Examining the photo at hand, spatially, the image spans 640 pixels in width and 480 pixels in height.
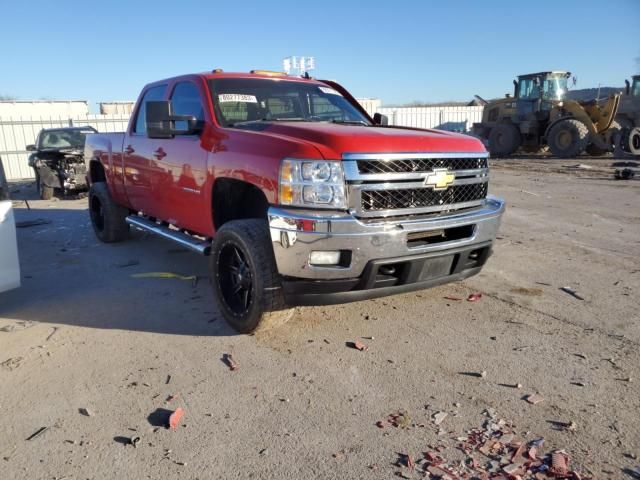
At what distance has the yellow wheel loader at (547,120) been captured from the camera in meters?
18.4

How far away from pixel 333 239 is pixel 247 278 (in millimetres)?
870

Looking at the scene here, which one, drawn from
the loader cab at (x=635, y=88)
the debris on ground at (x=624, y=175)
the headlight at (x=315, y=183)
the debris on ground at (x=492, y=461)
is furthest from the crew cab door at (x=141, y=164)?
the loader cab at (x=635, y=88)

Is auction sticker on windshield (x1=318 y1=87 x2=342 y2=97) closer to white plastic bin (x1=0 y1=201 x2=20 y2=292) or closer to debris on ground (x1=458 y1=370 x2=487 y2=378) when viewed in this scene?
white plastic bin (x1=0 y1=201 x2=20 y2=292)

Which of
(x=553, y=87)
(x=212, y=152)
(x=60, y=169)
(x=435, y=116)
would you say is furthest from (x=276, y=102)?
(x=435, y=116)

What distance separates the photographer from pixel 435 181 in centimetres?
356

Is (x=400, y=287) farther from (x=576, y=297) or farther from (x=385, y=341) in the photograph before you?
(x=576, y=297)

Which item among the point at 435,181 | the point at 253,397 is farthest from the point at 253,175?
the point at 253,397

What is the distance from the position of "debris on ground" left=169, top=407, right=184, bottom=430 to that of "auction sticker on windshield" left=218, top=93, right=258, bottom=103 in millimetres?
2631

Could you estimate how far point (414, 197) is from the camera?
3.51 m

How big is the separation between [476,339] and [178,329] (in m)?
2.25

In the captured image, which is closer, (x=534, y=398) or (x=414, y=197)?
(x=534, y=398)

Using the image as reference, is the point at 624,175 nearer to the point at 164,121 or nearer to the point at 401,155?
the point at 401,155

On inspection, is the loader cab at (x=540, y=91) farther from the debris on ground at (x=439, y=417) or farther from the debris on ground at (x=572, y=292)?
the debris on ground at (x=439, y=417)

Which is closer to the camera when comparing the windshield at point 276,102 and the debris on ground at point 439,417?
the debris on ground at point 439,417
